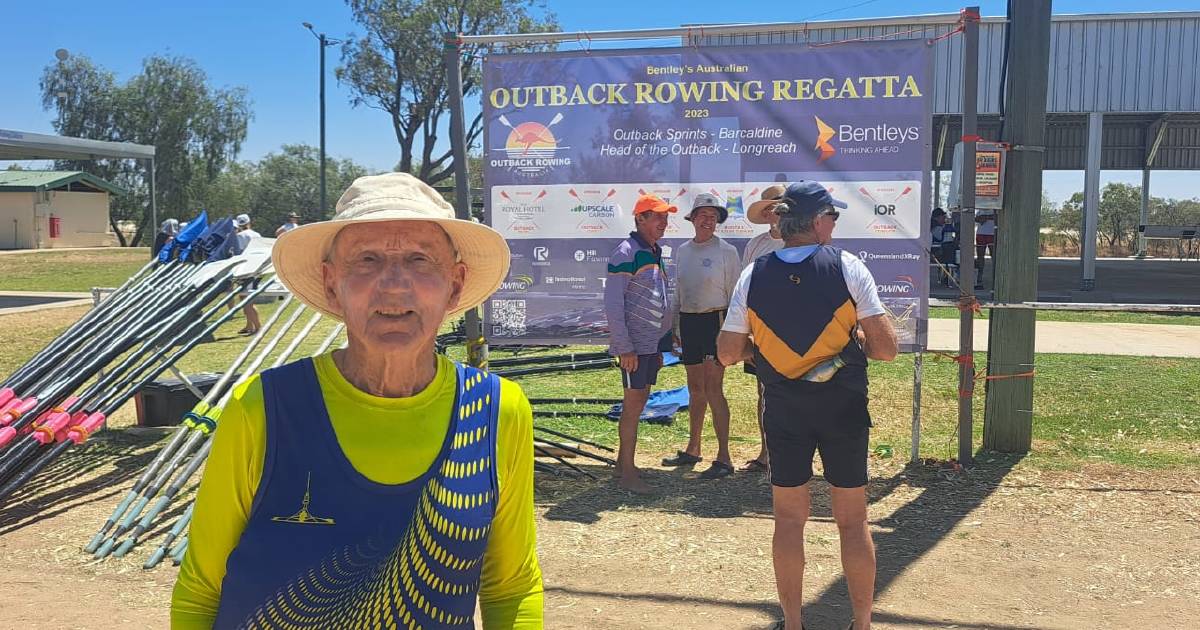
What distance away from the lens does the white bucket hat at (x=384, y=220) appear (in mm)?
1845

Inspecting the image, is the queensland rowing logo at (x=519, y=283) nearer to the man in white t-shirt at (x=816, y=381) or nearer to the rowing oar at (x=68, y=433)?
the rowing oar at (x=68, y=433)

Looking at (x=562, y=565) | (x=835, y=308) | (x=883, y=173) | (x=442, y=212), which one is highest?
(x=883, y=173)

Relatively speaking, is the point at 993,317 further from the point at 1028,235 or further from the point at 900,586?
the point at 900,586

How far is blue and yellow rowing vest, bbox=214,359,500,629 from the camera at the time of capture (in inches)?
65.5

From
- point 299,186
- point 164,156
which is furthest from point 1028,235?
point 299,186

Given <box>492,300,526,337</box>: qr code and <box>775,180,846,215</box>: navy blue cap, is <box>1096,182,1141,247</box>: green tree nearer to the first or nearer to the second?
<box>492,300,526,337</box>: qr code

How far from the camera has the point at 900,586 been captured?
4.51 meters

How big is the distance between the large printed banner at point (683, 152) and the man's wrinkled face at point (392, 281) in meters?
4.90

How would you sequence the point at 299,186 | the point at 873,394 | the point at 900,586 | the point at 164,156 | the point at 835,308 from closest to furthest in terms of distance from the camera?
the point at 835,308
the point at 900,586
the point at 873,394
the point at 164,156
the point at 299,186

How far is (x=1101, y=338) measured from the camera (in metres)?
12.7

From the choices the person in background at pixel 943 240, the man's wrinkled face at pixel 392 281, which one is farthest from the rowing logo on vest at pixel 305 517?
the person in background at pixel 943 240

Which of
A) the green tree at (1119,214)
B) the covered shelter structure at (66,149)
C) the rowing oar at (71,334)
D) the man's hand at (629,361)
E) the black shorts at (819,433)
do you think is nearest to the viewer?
the black shorts at (819,433)

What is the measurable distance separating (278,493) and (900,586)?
3.63 metres

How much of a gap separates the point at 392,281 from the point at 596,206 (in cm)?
508
